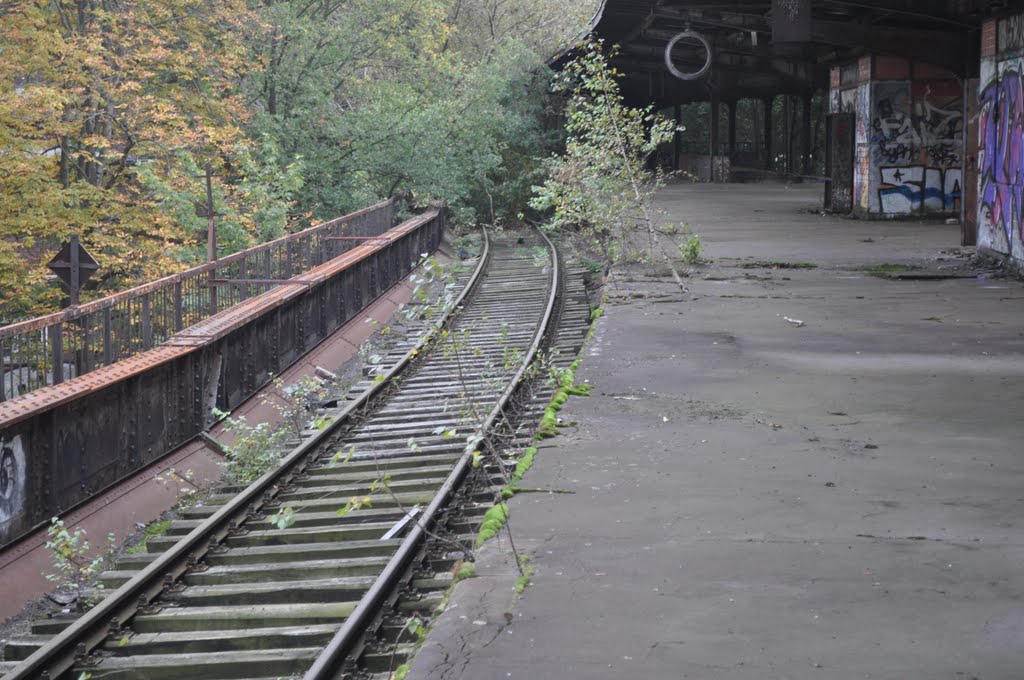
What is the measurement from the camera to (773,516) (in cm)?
723

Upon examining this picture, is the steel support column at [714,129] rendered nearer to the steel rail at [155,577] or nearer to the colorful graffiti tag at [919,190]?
the colorful graffiti tag at [919,190]

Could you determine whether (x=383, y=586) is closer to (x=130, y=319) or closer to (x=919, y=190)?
(x=130, y=319)

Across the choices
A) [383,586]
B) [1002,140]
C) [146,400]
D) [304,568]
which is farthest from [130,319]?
[1002,140]

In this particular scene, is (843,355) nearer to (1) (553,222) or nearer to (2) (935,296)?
(2) (935,296)

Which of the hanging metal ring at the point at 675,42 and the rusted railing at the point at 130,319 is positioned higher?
the hanging metal ring at the point at 675,42

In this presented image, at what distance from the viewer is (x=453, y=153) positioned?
124 feet

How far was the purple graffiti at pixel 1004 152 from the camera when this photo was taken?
58.9ft

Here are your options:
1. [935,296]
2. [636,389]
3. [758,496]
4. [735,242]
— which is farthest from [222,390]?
[735,242]

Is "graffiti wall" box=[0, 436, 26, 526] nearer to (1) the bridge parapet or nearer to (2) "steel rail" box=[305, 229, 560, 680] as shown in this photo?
(1) the bridge parapet

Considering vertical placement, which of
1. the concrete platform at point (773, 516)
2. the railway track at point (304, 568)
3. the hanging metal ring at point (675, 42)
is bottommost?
the railway track at point (304, 568)

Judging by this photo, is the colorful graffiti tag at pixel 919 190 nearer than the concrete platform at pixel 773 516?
No

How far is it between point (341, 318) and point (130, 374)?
904 centimetres

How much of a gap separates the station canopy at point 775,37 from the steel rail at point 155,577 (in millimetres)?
13365

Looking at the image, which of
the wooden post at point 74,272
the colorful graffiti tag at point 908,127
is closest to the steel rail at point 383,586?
the wooden post at point 74,272
